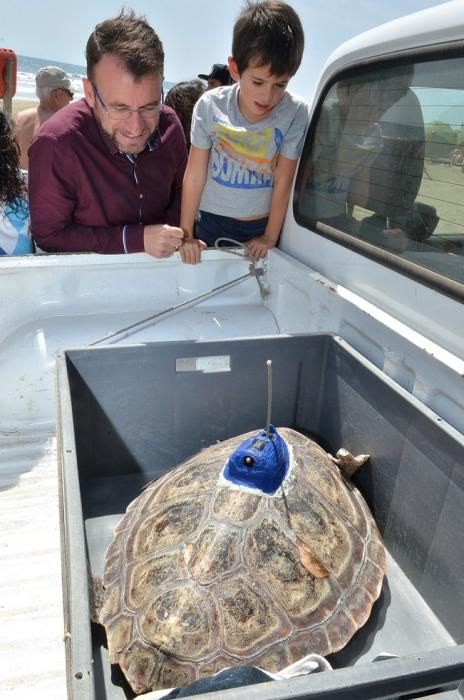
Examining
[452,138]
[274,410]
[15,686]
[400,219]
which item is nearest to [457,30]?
[452,138]

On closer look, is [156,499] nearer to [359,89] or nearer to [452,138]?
[452,138]

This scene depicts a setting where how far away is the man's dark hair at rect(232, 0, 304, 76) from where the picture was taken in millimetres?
2287

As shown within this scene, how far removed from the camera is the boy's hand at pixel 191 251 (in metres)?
2.67

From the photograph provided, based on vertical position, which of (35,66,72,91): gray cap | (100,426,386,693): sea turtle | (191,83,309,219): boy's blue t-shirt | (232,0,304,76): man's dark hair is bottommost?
(100,426,386,693): sea turtle

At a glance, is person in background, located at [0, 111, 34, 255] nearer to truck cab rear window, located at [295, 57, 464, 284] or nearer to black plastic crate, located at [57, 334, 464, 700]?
black plastic crate, located at [57, 334, 464, 700]

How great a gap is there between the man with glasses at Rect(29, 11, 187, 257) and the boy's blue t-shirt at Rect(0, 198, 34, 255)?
15cm

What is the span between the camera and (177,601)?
4.75 feet

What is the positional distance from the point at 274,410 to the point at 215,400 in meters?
0.27

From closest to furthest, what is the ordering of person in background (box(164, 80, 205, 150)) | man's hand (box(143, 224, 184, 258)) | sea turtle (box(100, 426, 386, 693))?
sea turtle (box(100, 426, 386, 693)) < man's hand (box(143, 224, 184, 258)) < person in background (box(164, 80, 205, 150))

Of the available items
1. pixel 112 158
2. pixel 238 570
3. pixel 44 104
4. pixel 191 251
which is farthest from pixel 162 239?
pixel 44 104

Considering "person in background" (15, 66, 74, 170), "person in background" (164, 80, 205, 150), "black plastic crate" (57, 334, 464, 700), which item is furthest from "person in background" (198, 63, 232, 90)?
"black plastic crate" (57, 334, 464, 700)

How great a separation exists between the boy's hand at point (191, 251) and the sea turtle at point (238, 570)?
1.18 m

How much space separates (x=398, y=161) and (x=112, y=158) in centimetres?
144

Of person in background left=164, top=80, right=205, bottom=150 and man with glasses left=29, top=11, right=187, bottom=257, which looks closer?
man with glasses left=29, top=11, right=187, bottom=257
